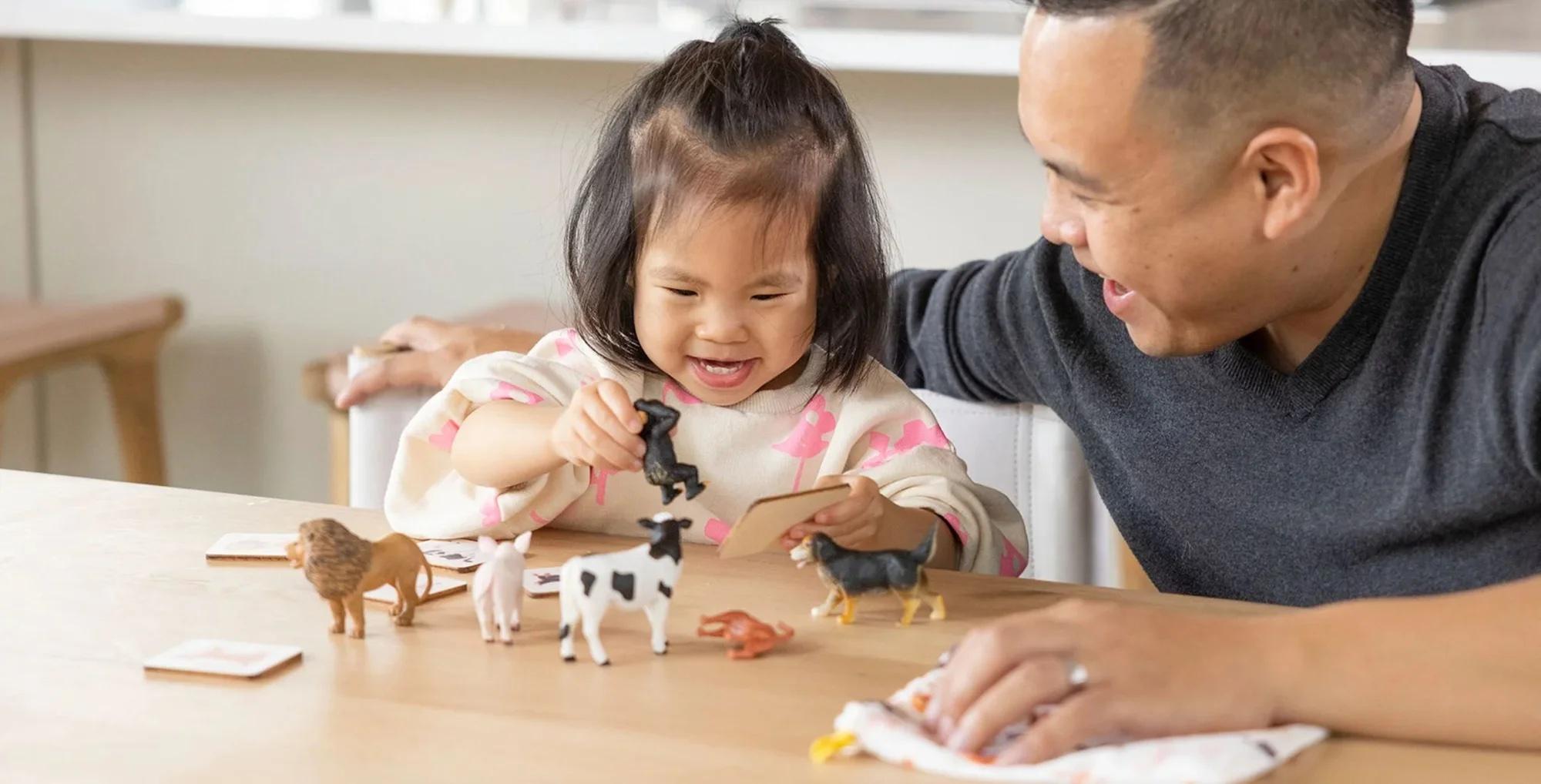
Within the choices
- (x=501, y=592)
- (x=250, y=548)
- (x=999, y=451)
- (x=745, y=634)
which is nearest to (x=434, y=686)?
(x=501, y=592)

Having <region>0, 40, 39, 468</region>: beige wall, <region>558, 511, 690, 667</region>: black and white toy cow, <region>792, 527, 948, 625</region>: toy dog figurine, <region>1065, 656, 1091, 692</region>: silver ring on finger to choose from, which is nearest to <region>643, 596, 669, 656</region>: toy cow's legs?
<region>558, 511, 690, 667</region>: black and white toy cow

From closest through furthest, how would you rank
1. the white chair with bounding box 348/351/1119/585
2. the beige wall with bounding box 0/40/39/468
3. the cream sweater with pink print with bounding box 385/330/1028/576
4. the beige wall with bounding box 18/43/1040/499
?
1. the cream sweater with pink print with bounding box 385/330/1028/576
2. the white chair with bounding box 348/351/1119/585
3. the beige wall with bounding box 18/43/1040/499
4. the beige wall with bounding box 0/40/39/468

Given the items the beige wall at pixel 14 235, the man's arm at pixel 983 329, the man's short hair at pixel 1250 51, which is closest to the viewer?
the man's short hair at pixel 1250 51

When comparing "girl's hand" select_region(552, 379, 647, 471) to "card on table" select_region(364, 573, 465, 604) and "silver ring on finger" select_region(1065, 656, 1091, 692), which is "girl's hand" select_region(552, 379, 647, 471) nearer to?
"card on table" select_region(364, 573, 465, 604)

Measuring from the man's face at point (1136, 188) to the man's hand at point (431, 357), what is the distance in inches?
26.4

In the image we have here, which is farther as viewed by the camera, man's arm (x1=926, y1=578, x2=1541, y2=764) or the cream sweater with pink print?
the cream sweater with pink print

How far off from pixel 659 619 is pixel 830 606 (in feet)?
0.44

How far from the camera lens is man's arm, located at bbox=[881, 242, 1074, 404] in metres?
1.44

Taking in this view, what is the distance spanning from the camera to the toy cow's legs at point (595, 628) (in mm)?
955

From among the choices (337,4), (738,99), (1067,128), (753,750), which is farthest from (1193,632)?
(337,4)

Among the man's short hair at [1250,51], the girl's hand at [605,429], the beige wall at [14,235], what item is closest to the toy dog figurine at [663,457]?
the girl's hand at [605,429]

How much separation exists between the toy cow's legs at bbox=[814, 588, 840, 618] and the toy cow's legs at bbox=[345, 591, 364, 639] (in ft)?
0.93

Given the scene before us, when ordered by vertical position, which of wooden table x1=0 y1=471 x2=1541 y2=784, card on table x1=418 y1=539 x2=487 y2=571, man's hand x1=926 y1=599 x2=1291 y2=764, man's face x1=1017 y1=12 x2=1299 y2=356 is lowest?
wooden table x1=0 y1=471 x2=1541 y2=784

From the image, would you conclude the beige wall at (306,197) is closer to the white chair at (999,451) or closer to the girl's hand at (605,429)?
the white chair at (999,451)
